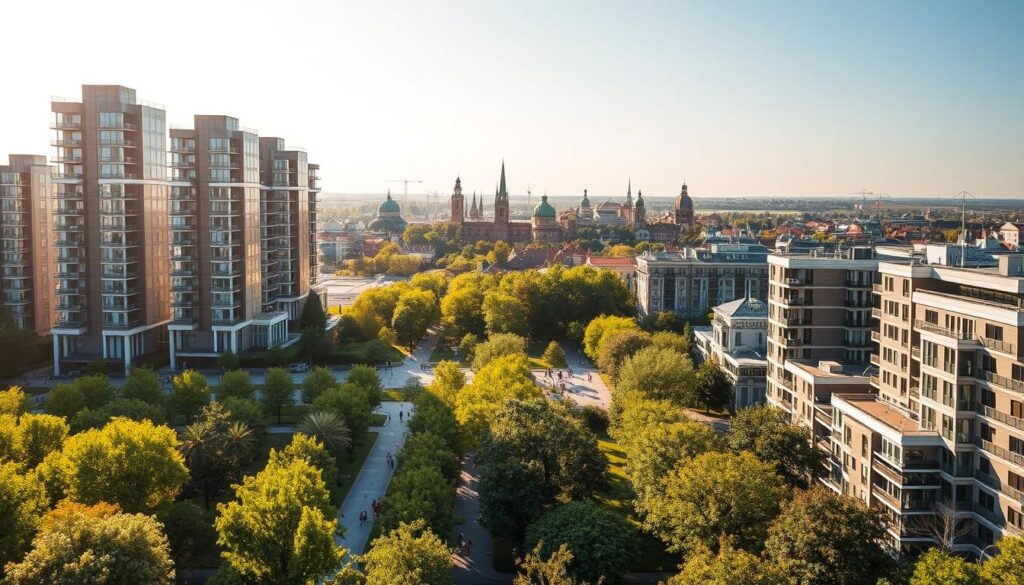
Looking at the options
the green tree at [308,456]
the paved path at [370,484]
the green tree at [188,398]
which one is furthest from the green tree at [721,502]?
the green tree at [188,398]

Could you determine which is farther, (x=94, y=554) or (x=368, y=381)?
(x=368, y=381)

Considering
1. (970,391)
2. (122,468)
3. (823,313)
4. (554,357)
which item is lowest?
(554,357)

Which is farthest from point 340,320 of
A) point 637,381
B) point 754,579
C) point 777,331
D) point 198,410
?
point 754,579

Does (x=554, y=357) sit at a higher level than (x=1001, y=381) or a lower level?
lower

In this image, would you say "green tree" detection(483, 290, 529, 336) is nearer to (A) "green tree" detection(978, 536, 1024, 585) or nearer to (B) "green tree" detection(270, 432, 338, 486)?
(B) "green tree" detection(270, 432, 338, 486)

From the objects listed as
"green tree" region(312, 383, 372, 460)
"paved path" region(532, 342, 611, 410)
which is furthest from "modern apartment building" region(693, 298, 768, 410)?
"green tree" region(312, 383, 372, 460)

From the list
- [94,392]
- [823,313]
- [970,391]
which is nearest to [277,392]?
[94,392]

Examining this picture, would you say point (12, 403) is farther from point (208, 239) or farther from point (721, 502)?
point (721, 502)

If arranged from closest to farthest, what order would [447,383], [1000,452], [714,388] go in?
[1000,452]
[447,383]
[714,388]

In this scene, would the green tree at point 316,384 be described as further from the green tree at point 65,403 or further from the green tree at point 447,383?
the green tree at point 65,403
